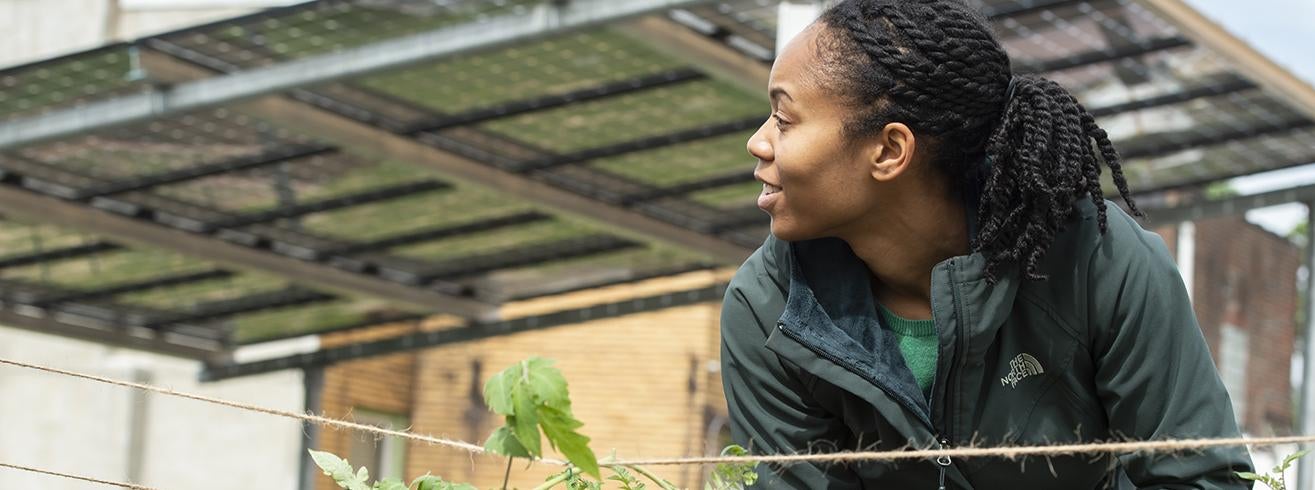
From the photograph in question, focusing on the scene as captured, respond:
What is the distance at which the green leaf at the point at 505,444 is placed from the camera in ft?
7.57

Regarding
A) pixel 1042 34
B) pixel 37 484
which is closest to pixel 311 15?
pixel 1042 34

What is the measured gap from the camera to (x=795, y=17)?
6750 mm

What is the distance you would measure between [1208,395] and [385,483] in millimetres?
1157

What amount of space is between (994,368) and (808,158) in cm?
44

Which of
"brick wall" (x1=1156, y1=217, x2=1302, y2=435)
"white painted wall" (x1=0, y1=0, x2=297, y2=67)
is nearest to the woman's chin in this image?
"white painted wall" (x1=0, y1=0, x2=297, y2=67)

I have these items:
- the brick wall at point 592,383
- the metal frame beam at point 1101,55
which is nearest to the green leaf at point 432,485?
the metal frame beam at point 1101,55

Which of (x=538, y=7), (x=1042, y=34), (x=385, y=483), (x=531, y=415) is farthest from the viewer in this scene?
(x=1042, y=34)

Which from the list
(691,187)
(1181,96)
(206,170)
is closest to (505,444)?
(1181,96)

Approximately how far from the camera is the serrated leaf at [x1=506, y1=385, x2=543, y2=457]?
2.24 meters

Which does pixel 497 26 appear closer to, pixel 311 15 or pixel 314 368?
pixel 311 15

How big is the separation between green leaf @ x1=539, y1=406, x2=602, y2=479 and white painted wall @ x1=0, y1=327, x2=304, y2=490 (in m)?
14.1

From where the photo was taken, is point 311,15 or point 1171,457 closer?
point 1171,457

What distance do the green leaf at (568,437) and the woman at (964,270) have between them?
462mm

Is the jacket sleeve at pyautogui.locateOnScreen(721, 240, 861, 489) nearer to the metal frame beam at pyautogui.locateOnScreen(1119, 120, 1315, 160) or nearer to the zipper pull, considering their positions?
the zipper pull
